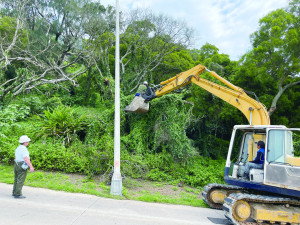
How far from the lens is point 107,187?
26.5 ft

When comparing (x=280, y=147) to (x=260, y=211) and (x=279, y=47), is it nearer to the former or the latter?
(x=260, y=211)

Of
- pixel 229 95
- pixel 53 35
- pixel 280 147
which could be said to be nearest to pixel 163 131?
pixel 229 95

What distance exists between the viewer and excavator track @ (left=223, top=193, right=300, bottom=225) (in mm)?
5980

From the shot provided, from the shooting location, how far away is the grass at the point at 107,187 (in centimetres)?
748

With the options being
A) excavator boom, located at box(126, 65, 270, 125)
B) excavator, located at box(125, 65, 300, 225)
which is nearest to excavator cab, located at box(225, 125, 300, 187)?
excavator, located at box(125, 65, 300, 225)

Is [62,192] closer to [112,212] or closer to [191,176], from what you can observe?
[112,212]

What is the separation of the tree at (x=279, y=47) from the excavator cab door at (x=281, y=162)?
10074 mm

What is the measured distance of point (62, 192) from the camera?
724 cm

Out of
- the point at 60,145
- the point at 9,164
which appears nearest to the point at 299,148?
the point at 60,145

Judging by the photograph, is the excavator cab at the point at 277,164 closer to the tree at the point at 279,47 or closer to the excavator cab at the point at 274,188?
the excavator cab at the point at 274,188

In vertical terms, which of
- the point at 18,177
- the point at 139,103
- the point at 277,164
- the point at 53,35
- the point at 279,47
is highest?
the point at 53,35

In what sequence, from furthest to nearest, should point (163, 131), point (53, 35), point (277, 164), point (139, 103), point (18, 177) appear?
1. point (53, 35)
2. point (163, 131)
3. point (139, 103)
4. point (18, 177)
5. point (277, 164)

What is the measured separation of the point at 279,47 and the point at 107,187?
45.0 feet

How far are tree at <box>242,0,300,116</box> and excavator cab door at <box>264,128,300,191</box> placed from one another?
33.1ft
